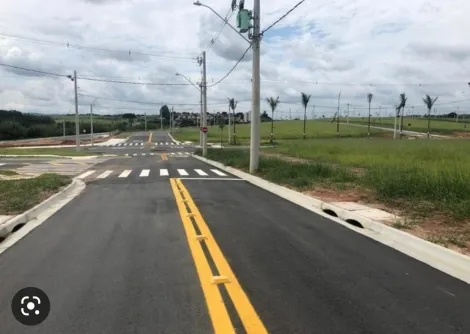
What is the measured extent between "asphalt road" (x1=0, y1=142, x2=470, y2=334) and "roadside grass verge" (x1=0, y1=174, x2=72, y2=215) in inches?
A: 66.9

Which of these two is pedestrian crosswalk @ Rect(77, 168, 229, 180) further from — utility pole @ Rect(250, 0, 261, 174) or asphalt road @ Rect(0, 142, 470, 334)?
asphalt road @ Rect(0, 142, 470, 334)

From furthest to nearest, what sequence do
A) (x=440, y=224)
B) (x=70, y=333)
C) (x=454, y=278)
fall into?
(x=440, y=224)
(x=454, y=278)
(x=70, y=333)

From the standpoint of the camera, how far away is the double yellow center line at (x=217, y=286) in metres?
4.58

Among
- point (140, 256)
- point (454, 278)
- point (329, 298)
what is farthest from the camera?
point (140, 256)

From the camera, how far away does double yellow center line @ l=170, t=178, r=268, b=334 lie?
458 centimetres

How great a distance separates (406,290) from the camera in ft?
18.7

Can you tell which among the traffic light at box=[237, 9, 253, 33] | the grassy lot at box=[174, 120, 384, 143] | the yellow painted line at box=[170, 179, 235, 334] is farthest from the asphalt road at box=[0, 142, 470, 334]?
the grassy lot at box=[174, 120, 384, 143]

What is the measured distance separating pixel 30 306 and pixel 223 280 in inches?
87.6

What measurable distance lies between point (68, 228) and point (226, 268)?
449 centimetres

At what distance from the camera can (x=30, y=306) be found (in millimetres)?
5309

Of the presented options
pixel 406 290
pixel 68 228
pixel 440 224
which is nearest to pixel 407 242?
pixel 440 224

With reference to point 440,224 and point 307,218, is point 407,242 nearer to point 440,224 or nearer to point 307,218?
point 440,224

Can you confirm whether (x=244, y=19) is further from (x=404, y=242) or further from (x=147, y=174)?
(x=404, y=242)

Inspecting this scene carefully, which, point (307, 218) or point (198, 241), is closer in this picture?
point (198, 241)
